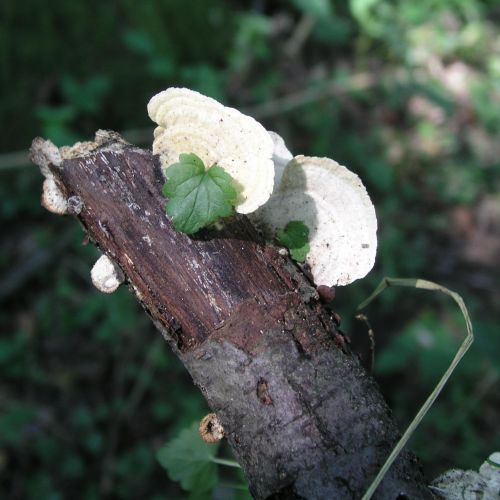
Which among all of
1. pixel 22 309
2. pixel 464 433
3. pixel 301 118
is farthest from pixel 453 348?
pixel 22 309

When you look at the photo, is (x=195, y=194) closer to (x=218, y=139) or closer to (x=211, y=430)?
(x=218, y=139)

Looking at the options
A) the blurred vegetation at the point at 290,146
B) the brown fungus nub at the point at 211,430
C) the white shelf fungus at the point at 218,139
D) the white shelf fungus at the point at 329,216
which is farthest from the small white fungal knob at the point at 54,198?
the blurred vegetation at the point at 290,146

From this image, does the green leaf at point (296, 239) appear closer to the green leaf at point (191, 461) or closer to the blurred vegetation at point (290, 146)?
the green leaf at point (191, 461)

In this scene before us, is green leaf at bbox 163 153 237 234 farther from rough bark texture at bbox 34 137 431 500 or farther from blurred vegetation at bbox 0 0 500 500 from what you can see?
blurred vegetation at bbox 0 0 500 500

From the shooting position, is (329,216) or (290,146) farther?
(290,146)

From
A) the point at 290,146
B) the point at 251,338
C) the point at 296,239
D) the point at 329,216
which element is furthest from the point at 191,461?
the point at 290,146

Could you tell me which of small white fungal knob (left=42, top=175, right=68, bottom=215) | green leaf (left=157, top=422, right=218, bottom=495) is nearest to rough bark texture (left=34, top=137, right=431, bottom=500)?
small white fungal knob (left=42, top=175, right=68, bottom=215)
